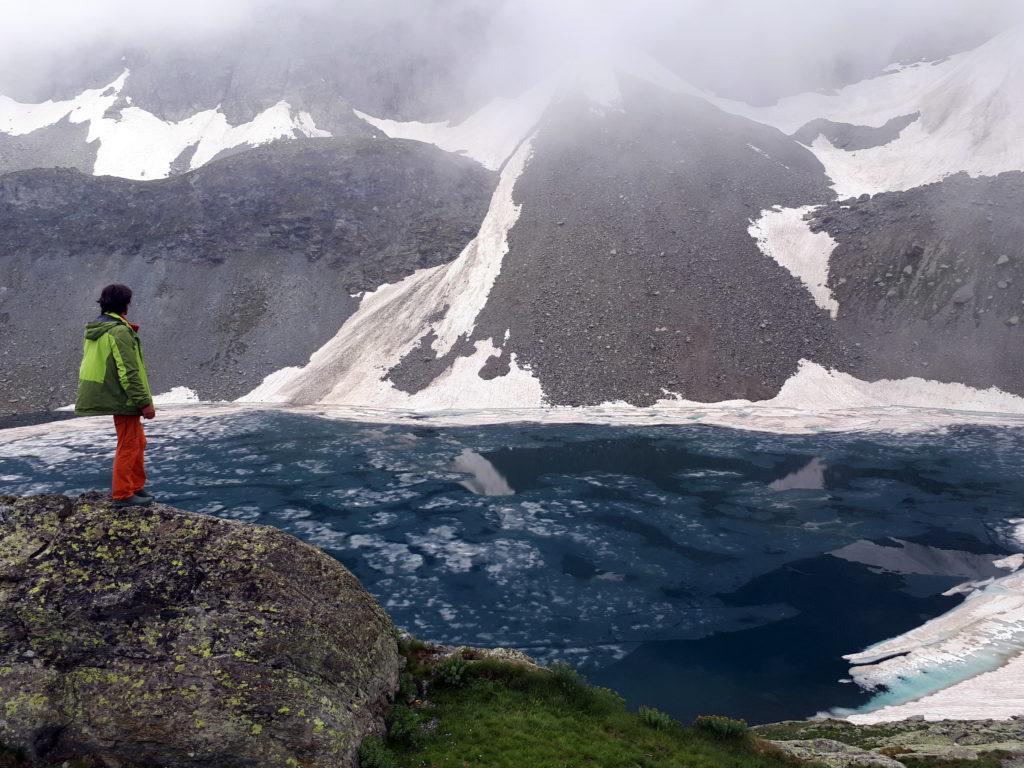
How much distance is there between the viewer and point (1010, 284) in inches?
2717

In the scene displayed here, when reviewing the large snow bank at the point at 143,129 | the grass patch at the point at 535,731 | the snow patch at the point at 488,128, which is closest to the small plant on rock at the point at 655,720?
the grass patch at the point at 535,731

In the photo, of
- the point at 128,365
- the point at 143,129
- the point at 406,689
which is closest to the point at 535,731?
the point at 406,689

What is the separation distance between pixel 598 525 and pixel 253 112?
507 ft

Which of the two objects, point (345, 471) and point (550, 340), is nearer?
point (345, 471)

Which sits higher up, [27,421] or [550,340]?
[550,340]

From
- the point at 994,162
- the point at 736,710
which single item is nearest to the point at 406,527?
the point at 736,710

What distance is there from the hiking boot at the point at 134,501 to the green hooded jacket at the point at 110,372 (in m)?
1.71

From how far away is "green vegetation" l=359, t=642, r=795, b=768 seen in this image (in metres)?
10.6

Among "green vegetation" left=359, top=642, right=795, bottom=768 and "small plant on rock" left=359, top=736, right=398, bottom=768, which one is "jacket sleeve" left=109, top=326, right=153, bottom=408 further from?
"green vegetation" left=359, top=642, right=795, bottom=768

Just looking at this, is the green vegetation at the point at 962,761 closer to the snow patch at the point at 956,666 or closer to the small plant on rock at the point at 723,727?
the small plant on rock at the point at 723,727

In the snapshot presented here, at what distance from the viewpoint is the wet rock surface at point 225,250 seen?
3302 inches

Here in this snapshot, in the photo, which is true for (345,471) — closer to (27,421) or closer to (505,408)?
(505,408)

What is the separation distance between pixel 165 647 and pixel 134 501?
2685mm

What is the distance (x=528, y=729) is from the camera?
11555 mm
